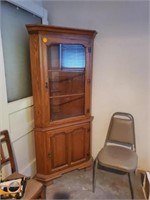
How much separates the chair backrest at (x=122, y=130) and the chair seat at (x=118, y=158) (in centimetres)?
10

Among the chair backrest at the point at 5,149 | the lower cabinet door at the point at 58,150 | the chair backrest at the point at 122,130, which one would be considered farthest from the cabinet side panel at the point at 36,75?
the chair backrest at the point at 122,130

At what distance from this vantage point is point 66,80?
2174 millimetres

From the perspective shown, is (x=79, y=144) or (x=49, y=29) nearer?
(x=49, y=29)

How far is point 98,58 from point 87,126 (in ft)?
2.84

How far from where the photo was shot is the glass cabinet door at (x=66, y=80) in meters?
2.04

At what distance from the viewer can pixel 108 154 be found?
2.01m

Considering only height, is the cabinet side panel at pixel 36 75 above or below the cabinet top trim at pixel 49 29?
below

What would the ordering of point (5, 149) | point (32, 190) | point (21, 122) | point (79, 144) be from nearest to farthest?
point (32, 190) → point (5, 149) → point (21, 122) → point (79, 144)

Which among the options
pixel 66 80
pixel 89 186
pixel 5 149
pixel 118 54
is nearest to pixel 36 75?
pixel 66 80

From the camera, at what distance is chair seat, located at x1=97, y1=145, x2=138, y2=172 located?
181 cm

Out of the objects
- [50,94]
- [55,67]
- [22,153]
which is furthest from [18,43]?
[22,153]

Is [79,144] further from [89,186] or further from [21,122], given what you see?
[21,122]

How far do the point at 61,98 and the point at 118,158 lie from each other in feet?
3.02

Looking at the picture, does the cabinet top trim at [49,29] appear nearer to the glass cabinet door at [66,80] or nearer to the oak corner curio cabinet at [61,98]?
the oak corner curio cabinet at [61,98]
